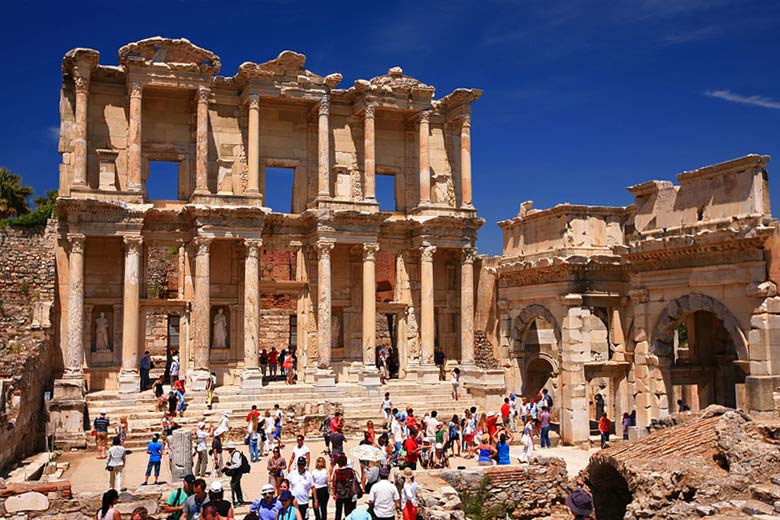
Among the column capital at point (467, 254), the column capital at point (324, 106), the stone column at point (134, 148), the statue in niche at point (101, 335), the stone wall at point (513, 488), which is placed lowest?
the stone wall at point (513, 488)

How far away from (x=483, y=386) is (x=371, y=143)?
8.94 metres

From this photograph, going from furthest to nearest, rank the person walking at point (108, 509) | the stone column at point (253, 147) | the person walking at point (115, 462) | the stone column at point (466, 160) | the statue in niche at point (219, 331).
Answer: the stone column at point (466, 160) < the statue in niche at point (219, 331) < the stone column at point (253, 147) < the person walking at point (115, 462) < the person walking at point (108, 509)

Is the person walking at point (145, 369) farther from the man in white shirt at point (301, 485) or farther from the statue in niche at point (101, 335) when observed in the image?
the man in white shirt at point (301, 485)

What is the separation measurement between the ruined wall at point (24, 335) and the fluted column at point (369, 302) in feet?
31.7

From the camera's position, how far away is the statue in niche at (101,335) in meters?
25.0

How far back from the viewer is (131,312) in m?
24.0

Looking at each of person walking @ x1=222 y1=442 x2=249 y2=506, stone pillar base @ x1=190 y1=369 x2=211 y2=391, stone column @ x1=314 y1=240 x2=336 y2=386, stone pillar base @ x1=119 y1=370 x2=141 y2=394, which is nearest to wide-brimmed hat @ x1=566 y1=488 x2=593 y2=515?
person walking @ x1=222 y1=442 x2=249 y2=506

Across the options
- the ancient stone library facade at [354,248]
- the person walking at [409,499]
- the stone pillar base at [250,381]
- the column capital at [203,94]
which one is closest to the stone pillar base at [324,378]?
the ancient stone library facade at [354,248]

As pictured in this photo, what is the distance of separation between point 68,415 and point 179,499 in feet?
38.6

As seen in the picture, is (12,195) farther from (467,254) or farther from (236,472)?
(236,472)

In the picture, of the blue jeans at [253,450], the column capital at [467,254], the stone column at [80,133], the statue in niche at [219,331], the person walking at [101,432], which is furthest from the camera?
the column capital at [467,254]

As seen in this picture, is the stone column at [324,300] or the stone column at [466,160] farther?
the stone column at [466,160]

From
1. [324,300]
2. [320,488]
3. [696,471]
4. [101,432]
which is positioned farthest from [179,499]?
[324,300]

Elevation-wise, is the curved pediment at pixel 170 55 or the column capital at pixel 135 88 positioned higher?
the curved pediment at pixel 170 55
